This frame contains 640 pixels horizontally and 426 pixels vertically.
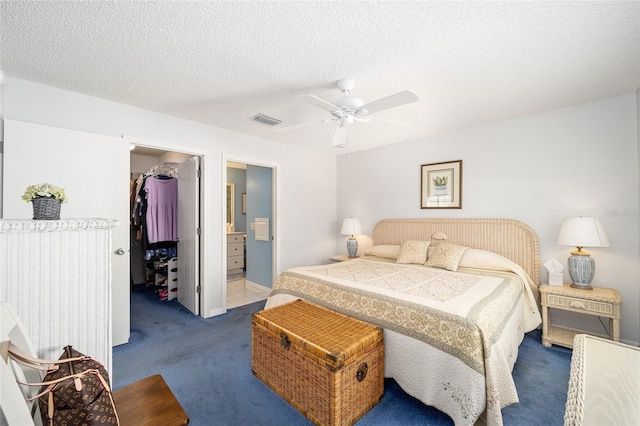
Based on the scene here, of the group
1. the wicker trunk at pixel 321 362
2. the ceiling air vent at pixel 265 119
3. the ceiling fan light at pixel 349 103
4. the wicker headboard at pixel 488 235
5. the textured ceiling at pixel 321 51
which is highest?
the textured ceiling at pixel 321 51

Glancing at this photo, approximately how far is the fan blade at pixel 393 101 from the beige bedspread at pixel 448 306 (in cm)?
151

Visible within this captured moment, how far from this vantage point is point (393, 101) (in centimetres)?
213

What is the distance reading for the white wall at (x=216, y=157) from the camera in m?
2.51

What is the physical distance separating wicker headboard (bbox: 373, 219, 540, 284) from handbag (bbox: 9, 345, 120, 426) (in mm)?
3818

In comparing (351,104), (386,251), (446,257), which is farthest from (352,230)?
(351,104)

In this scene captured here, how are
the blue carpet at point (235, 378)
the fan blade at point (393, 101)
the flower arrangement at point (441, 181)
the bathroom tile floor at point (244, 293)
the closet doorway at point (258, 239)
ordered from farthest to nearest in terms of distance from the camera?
the closet doorway at point (258, 239) < the bathroom tile floor at point (244, 293) < the flower arrangement at point (441, 181) < the fan blade at point (393, 101) < the blue carpet at point (235, 378)

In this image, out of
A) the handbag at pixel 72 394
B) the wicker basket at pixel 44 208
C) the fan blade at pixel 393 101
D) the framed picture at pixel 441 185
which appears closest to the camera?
the handbag at pixel 72 394

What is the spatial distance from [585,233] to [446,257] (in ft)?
4.10

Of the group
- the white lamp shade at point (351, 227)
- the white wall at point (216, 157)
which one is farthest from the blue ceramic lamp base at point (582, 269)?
the white wall at point (216, 157)

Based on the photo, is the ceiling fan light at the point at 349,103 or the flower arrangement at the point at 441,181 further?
the flower arrangement at the point at 441,181

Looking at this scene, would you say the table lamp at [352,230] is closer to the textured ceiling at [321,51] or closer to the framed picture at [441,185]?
the framed picture at [441,185]

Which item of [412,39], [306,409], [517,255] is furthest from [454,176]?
[306,409]

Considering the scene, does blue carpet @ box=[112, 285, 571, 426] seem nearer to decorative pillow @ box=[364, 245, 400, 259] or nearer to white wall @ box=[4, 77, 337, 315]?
white wall @ box=[4, 77, 337, 315]

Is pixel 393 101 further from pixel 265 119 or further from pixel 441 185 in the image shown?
pixel 441 185
